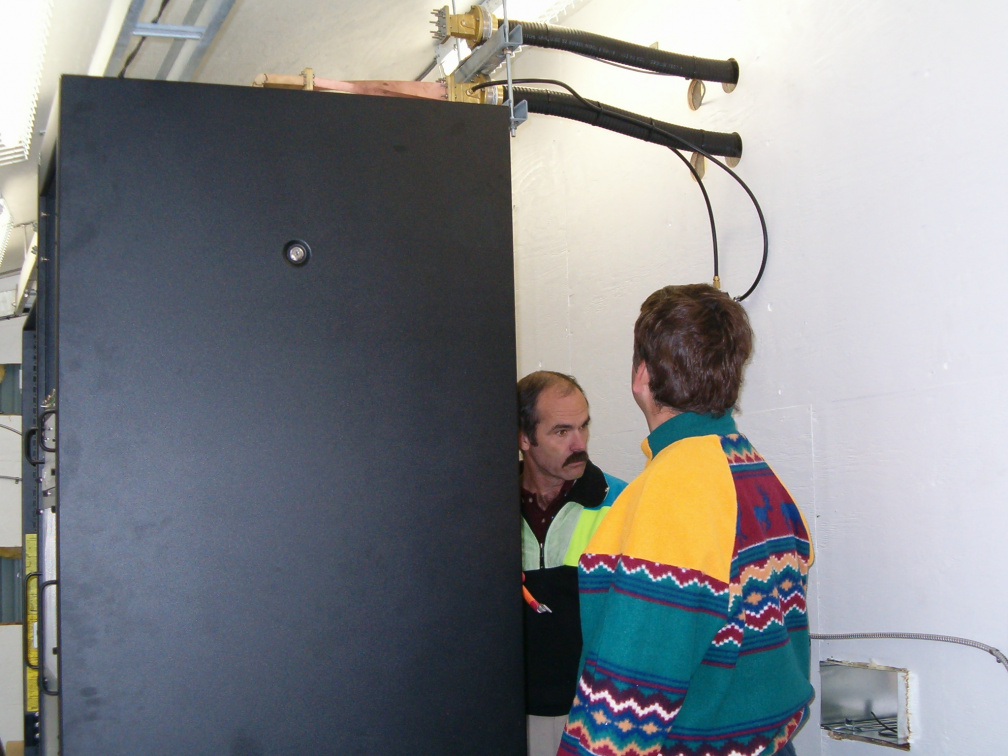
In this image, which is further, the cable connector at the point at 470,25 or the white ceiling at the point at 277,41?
the white ceiling at the point at 277,41

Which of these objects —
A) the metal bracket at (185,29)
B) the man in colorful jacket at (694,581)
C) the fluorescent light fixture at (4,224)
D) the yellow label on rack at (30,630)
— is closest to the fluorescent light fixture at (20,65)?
the metal bracket at (185,29)

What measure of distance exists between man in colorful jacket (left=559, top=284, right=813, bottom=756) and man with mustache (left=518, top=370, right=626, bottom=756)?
0.43 meters

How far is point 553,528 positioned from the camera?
1763 mm

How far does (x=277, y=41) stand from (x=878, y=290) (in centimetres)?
193

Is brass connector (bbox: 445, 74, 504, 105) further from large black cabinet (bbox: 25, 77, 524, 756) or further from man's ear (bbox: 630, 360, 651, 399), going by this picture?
man's ear (bbox: 630, 360, 651, 399)

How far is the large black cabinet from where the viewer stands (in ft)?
3.17

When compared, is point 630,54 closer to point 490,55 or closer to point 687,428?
point 490,55

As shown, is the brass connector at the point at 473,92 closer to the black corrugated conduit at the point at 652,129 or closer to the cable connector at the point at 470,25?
the cable connector at the point at 470,25

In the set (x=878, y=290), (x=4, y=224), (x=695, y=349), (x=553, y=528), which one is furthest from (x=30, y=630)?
(x=4, y=224)

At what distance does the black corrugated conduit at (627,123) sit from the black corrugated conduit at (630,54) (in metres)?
0.11

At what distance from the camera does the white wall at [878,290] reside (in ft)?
Result: 4.53

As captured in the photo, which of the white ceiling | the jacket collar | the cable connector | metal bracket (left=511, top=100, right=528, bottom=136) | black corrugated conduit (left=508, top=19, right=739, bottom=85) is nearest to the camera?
the jacket collar

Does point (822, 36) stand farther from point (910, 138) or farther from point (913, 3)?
point (910, 138)

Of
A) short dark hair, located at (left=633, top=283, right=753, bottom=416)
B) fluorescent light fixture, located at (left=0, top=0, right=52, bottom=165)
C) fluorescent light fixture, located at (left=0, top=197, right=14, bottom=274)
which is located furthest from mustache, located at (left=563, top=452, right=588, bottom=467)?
fluorescent light fixture, located at (left=0, top=197, right=14, bottom=274)
